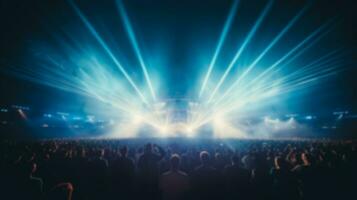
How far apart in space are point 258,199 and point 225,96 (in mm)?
37073

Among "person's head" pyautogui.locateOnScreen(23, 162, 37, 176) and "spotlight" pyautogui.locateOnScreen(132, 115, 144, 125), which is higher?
"spotlight" pyautogui.locateOnScreen(132, 115, 144, 125)

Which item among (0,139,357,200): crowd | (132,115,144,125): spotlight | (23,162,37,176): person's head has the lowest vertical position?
(0,139,357,200): crowd

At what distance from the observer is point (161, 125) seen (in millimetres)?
48781

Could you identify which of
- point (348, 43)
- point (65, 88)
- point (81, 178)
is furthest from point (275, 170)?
point (65, 88)

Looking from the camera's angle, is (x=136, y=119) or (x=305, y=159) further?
(x=136, y=119)

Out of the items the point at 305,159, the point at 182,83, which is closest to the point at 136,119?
the point at 182,83

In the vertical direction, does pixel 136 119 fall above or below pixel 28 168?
above

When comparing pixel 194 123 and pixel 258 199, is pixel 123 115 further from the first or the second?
pixel 258 199

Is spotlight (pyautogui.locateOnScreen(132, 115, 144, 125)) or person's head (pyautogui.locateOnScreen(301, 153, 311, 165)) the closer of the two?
person's head (pyautogui.locateOnScreen(301, 153, 311, 165))

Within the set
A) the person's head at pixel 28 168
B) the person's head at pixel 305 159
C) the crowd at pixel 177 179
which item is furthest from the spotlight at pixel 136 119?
the person's head at pixel 28 168

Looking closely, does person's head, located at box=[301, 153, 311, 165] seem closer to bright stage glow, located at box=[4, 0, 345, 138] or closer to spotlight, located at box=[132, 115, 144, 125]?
bright stage glow, located at box=[4, 0, 345, 138]

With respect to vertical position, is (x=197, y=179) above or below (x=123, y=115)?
below

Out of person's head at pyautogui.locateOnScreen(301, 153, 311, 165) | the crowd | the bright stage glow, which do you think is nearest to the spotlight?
the bright stage glow

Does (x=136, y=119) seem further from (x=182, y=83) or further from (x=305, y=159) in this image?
(x=305, y=159)
